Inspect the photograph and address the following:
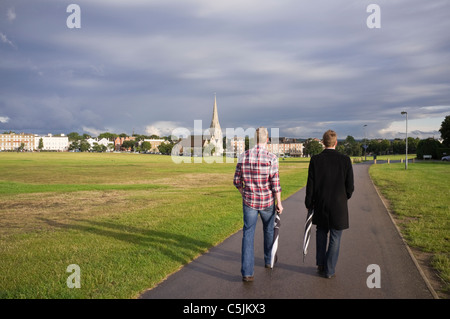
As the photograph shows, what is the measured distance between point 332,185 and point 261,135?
136 cm

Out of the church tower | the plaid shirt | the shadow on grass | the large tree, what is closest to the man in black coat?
the plaid shirt

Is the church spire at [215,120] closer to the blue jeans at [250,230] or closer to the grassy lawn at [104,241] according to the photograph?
the grassy lawn at [104,241]

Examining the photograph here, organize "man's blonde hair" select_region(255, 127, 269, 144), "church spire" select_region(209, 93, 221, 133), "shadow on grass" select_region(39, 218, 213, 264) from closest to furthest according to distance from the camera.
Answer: "man's blonde hair" select_region(255, 127, 269, 144) < "shadow on grass" select_region(39, 218, 213, 264) < "church spire" select_region(209, 93, 221, 133)

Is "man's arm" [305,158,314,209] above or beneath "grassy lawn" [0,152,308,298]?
above

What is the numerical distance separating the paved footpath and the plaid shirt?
4.01ft

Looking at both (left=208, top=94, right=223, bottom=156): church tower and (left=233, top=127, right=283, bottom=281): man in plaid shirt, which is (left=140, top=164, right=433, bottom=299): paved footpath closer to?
(left=233, top=127, right=283, bottom=281): man in plaid shirt

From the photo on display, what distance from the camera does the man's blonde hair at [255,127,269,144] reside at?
5.35 m

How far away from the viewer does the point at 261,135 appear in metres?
5.38

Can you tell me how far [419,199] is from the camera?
14.8 m

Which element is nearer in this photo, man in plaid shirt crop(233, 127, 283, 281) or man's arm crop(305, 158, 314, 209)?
man in plaid shirt crop(233, 127, 283, 281)

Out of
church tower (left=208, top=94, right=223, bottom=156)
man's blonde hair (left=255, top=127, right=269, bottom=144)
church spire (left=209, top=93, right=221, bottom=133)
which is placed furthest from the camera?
church spire (left=209, top=93, right=221, bottom=133)

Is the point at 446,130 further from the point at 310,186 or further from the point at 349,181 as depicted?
the point at 310,186
